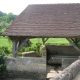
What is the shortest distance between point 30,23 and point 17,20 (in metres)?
0.82

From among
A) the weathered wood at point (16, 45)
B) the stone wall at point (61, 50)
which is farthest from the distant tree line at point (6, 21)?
the weathered wood at point (16, 45)

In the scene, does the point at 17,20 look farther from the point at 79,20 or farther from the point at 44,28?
the point at 79,20

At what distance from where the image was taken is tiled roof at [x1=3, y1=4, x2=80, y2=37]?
12.2m

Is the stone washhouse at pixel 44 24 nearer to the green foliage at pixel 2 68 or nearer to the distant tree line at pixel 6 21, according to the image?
the green foliage at pixel 2 68

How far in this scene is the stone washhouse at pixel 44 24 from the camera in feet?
39.5

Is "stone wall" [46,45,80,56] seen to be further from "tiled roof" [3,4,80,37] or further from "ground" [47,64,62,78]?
"tiled roof" [3,4,80,37]

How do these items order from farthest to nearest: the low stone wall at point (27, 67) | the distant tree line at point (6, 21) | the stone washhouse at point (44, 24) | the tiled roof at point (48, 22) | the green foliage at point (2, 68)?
the distant tree line at point (6, 21) → the tiled roof at point (48, 22) → the stone washhouse at point (44, 24) → the low stone wall at point (27, 67) → the green foliage at point (2, 68)

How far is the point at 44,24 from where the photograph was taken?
509 inches

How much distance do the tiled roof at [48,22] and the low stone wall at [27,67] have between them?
1297mm

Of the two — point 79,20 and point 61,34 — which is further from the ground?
point 79,20

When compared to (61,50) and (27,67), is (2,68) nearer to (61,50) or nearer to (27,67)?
(27,67)

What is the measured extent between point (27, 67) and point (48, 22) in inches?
111

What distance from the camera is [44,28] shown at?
12570mm

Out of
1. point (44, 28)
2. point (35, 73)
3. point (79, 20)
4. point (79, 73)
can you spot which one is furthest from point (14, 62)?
point (79, 73)
